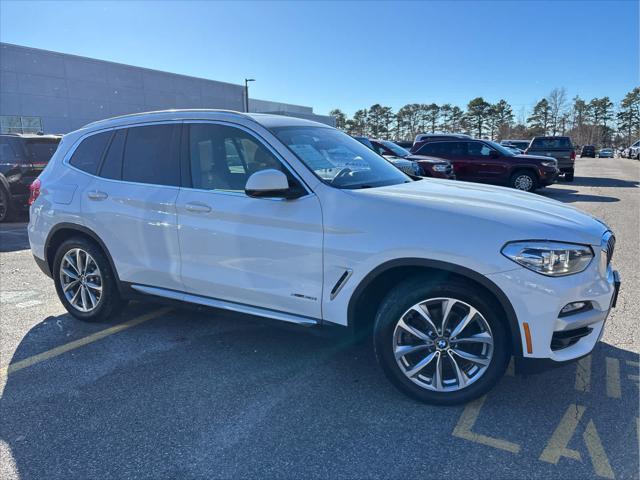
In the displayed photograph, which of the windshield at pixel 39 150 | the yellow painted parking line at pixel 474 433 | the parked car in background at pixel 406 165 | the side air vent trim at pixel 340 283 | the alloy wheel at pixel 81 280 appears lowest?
the yellow painted parking line at pixel 474 433

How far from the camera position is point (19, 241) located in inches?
321

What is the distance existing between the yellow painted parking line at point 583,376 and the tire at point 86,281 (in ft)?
12.5

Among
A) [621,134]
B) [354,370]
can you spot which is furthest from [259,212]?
[621,134]

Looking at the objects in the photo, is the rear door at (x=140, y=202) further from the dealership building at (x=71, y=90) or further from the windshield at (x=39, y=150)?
the dealership building at (x=71, y=90)

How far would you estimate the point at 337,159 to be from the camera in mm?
3512

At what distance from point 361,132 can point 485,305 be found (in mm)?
91879

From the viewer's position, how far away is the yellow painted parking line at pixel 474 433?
8.29 ft

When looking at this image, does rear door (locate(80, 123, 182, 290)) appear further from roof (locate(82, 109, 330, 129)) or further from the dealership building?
the dealership building

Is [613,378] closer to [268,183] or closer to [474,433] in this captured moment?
[474,433]

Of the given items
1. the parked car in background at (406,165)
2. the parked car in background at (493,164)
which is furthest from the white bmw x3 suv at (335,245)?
the parked car in background at (493,164)

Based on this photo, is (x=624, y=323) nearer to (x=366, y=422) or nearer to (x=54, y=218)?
(x=366, y=422)

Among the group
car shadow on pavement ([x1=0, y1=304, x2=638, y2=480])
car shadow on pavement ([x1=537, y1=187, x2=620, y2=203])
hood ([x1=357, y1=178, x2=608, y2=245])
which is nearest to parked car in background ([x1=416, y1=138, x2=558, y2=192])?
car shadow on pavement ([x1=537, y1=187, x2=620, y2=203])

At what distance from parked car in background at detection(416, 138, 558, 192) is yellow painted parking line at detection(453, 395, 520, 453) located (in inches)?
510

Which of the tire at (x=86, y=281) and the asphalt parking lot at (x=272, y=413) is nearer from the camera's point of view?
the asphalt parking lot at (x=272, y=413)
